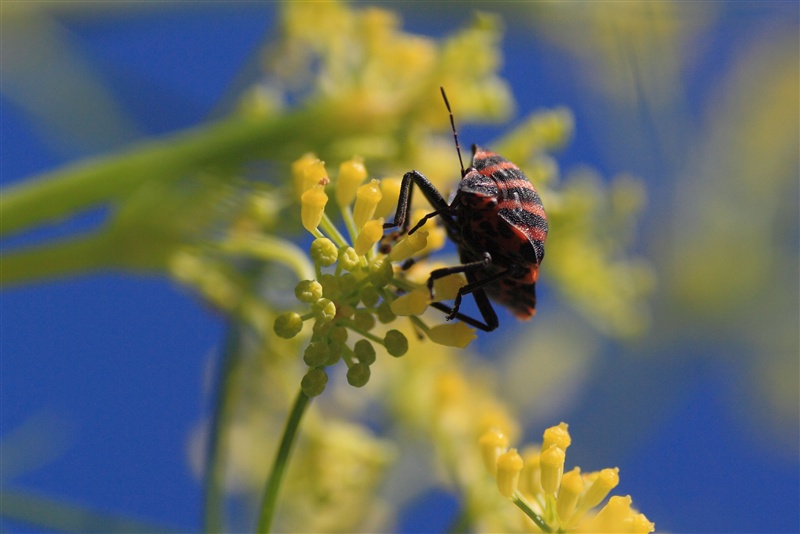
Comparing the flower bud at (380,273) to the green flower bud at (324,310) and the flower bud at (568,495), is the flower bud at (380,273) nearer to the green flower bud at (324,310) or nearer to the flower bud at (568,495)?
the green flower bud at (324,310)

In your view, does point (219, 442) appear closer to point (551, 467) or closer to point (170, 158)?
point (170, 158)

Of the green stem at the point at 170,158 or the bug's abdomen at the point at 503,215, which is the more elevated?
the green stem at the point at 170,158

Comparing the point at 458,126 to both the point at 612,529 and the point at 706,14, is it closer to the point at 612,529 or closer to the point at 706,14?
the point at 706,14

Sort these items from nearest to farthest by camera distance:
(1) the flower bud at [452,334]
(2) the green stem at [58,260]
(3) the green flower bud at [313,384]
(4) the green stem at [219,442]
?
(3) the green flower bud at [313,384] < (1) the flower bud at [452,334] < (4) the green stem at [219,442] < (2) the green stem at [58,260]

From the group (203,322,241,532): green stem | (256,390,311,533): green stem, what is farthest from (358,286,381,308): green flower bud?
(203,322,241,532): green stem

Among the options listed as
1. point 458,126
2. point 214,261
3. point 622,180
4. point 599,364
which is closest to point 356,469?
point 214,261

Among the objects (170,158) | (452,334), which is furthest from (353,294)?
(170,158)

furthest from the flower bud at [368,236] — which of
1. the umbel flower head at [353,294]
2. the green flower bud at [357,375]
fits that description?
the green flower bud at [357,375]
